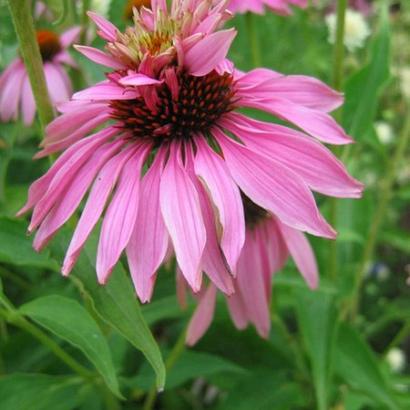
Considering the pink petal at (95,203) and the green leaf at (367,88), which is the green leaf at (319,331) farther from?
the pink petal at (95,203)

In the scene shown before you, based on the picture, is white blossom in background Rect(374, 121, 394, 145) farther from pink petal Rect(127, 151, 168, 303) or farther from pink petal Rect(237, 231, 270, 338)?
pink petal Rect(127, 151, 168, 303)

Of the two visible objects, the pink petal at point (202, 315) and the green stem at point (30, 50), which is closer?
the green stem at point (30, 50)

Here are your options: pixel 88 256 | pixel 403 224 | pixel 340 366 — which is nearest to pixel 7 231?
pixel 88 256

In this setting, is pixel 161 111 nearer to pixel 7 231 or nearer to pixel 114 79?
pixel 114 79

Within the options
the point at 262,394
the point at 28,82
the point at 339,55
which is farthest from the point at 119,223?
the point at 28,82

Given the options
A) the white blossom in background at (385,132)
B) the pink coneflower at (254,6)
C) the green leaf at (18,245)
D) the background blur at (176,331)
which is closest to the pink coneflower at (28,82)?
the background blur at (176,331)

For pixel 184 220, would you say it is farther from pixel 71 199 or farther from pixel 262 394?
pixel 262 394
